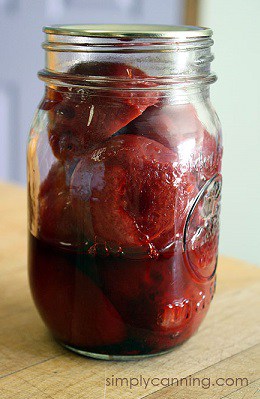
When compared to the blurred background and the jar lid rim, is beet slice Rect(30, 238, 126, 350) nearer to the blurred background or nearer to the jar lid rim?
the jar lid rim

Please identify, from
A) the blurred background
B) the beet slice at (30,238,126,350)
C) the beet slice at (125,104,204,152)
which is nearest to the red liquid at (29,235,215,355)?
the beet slice at (30,238,126,350)

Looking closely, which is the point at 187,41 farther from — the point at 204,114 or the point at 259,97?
the point at 259,97

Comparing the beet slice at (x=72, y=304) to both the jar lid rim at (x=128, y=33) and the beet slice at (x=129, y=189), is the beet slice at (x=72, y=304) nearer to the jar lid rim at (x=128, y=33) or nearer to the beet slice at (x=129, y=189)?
the beet slice at (x=129, y=189)

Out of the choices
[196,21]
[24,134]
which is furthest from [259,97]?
[24,134]

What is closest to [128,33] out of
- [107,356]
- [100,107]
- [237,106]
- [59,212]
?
[100,107]

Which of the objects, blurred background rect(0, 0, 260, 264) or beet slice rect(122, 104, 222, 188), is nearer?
beet slice rect(122, 104, 222, 188)
